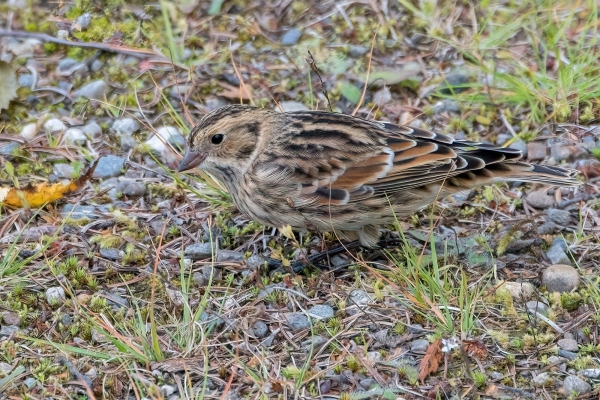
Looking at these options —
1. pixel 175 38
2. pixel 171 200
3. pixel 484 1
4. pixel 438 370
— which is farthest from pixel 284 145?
pixel 484 1

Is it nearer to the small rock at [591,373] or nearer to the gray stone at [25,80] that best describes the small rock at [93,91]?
the gray stone at [25,80]

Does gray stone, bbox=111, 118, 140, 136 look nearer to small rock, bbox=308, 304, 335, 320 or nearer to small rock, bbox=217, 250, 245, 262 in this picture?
small rock, bbox=217, 250, 245, 262

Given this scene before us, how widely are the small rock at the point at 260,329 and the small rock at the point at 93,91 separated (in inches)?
123

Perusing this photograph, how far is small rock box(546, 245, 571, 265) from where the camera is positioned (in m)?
5.65

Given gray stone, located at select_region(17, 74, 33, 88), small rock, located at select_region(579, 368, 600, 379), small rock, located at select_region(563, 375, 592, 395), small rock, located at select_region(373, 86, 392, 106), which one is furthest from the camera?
gray stone, located at select_region(17, 74, 33, 88)

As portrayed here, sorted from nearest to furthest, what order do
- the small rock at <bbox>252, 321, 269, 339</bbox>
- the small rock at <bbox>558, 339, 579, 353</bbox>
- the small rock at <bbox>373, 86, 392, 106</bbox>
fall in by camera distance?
1. the small rock at <bbox>558, 339, 579, 353</bbox>
2. the small rock at <bbox>252, 321, 269, 339</bbox>
3. the small rock at <bbox>373, 86, 392, 106</bbox>

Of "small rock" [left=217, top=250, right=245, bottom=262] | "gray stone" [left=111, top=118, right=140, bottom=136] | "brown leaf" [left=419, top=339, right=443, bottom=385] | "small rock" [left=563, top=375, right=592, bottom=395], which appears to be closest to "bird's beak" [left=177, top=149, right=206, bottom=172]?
"small rock" [left=217, top=250, right=245, bottom=262]

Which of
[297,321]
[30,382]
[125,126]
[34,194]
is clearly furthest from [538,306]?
[125,126]

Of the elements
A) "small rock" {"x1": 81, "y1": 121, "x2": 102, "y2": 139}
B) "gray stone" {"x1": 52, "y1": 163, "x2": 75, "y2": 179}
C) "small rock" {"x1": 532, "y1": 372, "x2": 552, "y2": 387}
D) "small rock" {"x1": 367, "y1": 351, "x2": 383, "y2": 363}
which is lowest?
"gray stone" {"x1": 52, "y1": 163, "x2": 75, "y2": 179}

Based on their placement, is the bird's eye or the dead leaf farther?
the dead leaf

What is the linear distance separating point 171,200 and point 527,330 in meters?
2.78

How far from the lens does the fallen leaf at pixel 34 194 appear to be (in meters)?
6.24

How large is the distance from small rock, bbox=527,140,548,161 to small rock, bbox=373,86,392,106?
1.25 meters

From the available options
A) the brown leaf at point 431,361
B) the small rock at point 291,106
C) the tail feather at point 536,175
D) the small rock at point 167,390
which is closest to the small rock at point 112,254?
the small rock at point 167,390
